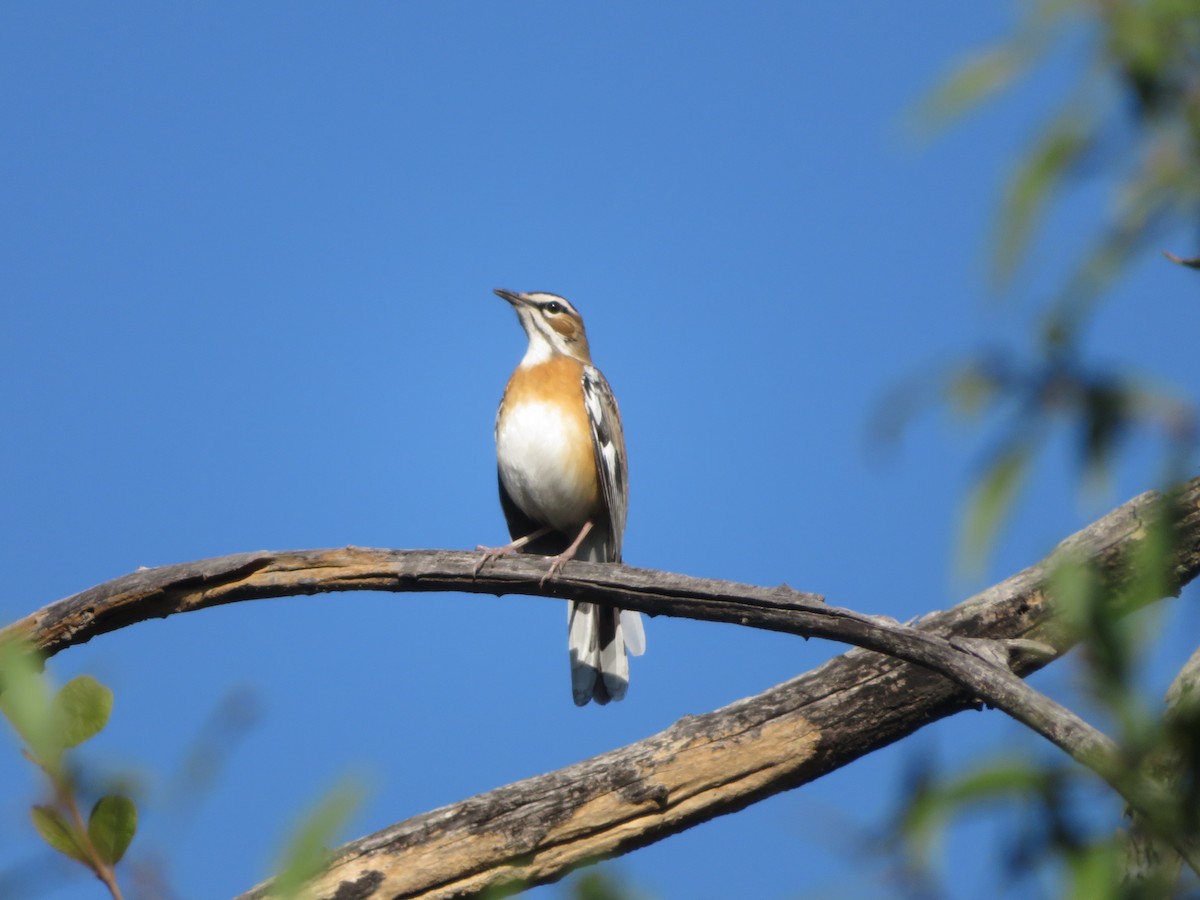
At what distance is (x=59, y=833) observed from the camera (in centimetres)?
Answer: 154

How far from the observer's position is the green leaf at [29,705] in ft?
4.65

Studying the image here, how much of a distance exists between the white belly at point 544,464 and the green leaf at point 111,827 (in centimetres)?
735

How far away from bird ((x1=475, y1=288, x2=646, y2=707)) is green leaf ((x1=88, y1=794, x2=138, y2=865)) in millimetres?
6804

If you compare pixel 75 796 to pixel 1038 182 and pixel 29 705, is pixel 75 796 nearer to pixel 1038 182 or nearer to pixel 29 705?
pixel 29 705

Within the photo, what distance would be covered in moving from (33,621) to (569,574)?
271cm

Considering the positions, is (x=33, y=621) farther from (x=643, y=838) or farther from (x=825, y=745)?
(x=825, y=745)

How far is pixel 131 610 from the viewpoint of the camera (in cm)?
620

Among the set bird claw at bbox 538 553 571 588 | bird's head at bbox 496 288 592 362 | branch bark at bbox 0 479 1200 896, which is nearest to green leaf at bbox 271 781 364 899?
branch bark at bbox 0 479 1200 896

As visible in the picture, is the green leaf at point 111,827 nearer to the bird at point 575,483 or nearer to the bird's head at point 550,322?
the bird at point 575,483

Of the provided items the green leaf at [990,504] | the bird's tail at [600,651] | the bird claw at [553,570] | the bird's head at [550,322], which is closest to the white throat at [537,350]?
the bird's head at [550,322]

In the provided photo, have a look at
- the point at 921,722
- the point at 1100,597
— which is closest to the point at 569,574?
the point at 921,722

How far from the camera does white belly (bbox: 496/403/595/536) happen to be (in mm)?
8883

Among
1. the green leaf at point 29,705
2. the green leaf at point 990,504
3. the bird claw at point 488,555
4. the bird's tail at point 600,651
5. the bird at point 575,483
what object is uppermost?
the bird at point 575,483

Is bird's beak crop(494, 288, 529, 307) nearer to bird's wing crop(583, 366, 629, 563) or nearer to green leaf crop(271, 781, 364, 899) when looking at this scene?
bird's wing crop(583, 366, 629, 563)
